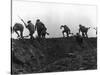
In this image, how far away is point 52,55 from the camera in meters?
2.19

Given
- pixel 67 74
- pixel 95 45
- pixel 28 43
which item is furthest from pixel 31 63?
pixel 95 45

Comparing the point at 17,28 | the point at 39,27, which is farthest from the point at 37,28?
the point at 17,28

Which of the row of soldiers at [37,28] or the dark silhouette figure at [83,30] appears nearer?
the row of soldiers at [37,28]

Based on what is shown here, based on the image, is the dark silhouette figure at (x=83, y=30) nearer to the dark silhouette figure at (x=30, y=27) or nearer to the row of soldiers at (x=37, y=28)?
the row of soldiers at (x=37, y=28)

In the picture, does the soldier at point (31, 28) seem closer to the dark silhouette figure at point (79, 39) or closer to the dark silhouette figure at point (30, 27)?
the dark silhouette figure at point (30, 27)

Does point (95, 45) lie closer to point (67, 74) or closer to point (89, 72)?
point (89, 72)

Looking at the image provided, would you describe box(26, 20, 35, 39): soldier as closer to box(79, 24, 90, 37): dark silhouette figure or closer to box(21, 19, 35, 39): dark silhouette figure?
box(21, 19, 35, 39): dark silhouette figure

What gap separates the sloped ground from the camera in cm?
209

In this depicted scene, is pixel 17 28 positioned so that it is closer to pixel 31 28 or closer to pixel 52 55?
pixel 31 28

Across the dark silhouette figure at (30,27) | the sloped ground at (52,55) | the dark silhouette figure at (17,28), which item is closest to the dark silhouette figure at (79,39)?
the sloped ground at (52,55)

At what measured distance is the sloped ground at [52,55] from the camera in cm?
209

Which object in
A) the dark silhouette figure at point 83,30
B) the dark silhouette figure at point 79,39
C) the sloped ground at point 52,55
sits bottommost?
the sloped ground at point 52,55

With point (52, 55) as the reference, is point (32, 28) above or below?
above

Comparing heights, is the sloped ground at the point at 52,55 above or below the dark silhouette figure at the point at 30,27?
below
